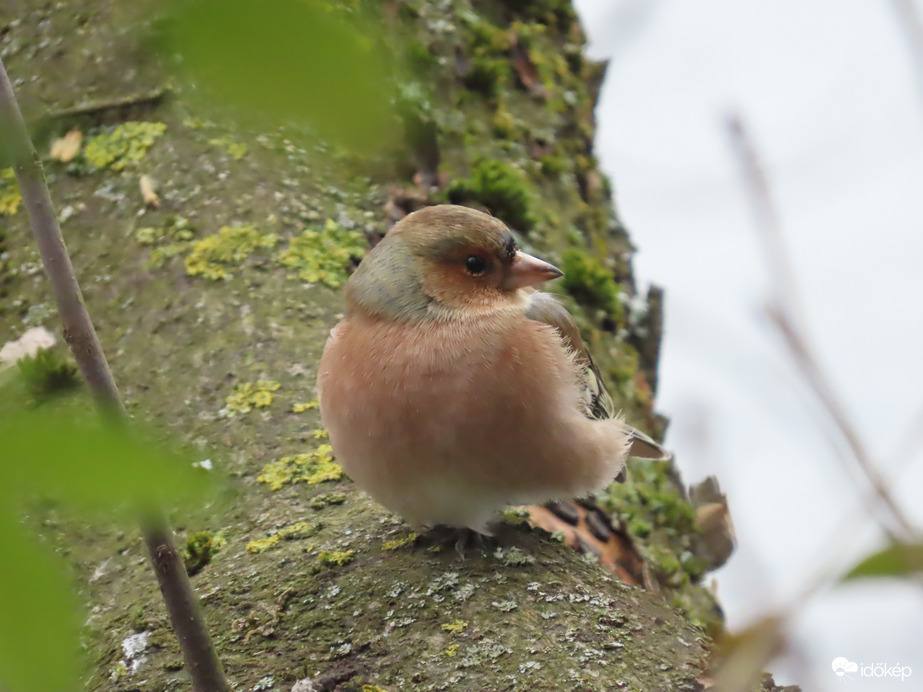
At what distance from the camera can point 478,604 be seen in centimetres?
232

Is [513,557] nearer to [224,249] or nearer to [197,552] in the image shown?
[197,552]

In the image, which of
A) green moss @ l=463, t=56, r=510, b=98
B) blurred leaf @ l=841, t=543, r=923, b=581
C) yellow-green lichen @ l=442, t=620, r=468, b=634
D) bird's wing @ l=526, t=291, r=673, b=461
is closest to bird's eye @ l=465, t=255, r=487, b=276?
bird's wing @ l=526, t=291, r=673, b=461

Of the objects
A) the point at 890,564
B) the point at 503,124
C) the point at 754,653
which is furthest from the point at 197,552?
the point at 503,124

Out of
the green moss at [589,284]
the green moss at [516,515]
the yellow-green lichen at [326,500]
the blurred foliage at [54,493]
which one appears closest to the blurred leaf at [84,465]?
the blurred foliage at [54,493]

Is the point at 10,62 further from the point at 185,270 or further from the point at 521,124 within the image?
the point at 521,124

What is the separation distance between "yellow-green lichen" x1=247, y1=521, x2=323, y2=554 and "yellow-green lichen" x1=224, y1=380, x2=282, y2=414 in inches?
21.5

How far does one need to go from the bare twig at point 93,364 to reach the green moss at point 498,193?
2537mm

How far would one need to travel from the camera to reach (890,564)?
0.80 m

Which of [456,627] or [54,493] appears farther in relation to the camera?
[456,627]

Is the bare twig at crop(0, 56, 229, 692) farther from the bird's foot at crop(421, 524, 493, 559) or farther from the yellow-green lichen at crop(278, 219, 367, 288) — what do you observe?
the yellow-green lichen at crop(278, 219, 367, 288)

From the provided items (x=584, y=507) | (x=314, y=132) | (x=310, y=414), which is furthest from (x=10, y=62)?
(x=314, y=132)

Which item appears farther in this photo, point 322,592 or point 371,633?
point 322,592

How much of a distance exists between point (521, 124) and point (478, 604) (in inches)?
115

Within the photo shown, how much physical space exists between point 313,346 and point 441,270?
68cm
